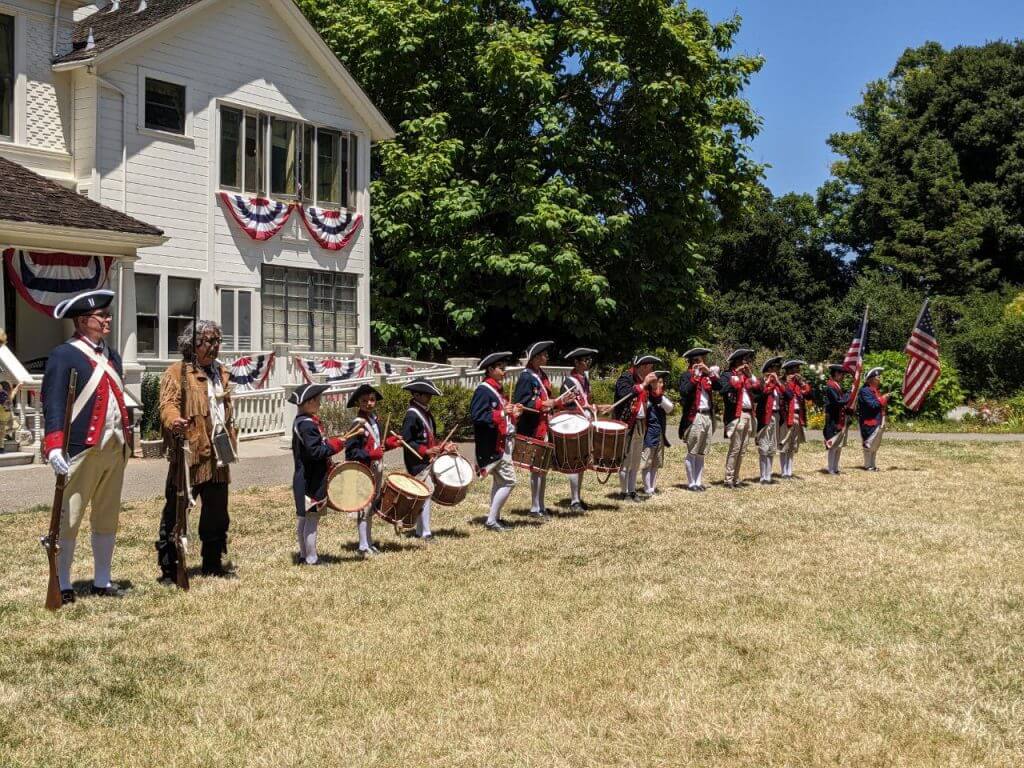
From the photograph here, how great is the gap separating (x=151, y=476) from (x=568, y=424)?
637 cm

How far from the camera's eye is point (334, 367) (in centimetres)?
2498

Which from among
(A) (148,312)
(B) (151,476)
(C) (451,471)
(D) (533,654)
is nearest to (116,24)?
(A) (148,312)

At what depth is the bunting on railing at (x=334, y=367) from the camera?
2419cm

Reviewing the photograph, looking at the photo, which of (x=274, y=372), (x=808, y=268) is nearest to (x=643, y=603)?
(x=274, y=372)

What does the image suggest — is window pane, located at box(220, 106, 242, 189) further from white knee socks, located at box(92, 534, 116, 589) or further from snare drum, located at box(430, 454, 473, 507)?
white knee socks, located at box(92, 534, 116, 589)

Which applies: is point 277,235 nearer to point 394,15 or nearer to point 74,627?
point 394,15

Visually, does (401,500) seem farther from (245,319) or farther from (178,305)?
(245,319)

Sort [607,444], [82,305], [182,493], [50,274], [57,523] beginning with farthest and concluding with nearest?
[50,274] → [607,444] → [182,493] → [82,305] → [57,523]

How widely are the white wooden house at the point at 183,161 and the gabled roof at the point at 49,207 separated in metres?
0.05

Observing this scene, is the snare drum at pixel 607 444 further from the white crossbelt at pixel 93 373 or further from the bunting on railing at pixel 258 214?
the bunting on railing at pixel 258 214

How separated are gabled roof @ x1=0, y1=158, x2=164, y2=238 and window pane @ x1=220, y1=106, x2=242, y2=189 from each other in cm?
358

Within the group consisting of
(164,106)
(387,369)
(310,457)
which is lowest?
(310,457)

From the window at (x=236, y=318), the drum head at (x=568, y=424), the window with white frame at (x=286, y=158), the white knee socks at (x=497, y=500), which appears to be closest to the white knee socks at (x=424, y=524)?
the white knee socks at (x=497, y=500)

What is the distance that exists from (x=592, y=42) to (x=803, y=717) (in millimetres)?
25230
